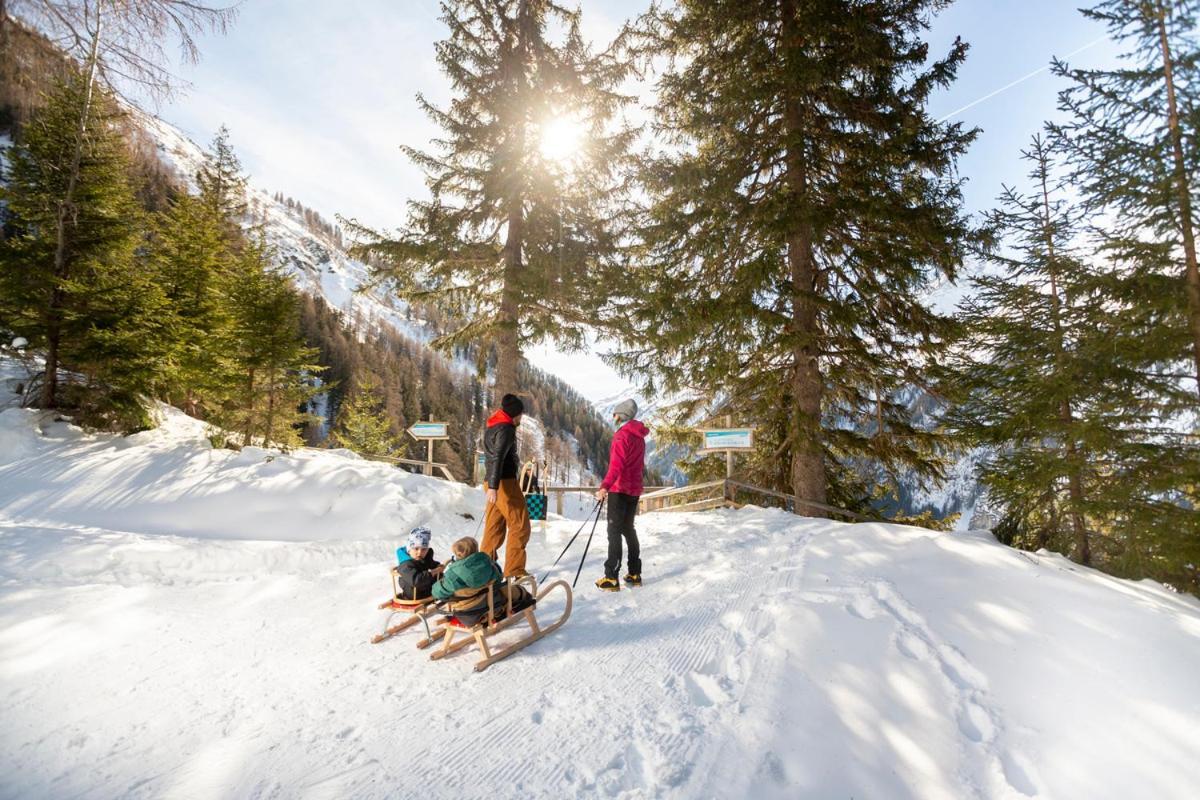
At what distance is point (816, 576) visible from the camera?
5.41m

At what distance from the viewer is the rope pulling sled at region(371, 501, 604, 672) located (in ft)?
13.0

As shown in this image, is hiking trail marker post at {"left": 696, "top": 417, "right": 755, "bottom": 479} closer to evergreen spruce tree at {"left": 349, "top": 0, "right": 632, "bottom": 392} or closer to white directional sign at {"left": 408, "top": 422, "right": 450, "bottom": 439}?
evergreen spruce tree at {"left": 349, "top": 0, "right": 632, "bottom": 392}

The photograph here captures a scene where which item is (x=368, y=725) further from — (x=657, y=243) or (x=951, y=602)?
(x=657, y=243)

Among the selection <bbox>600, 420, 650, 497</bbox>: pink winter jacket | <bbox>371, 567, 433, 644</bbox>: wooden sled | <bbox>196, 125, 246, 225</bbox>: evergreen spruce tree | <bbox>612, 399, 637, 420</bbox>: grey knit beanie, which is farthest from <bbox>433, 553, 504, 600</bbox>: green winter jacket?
<bbox>196, 125, 246, 225</bbox>: evergreen spruce tree

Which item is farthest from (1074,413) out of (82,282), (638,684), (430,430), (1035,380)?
(82,282)

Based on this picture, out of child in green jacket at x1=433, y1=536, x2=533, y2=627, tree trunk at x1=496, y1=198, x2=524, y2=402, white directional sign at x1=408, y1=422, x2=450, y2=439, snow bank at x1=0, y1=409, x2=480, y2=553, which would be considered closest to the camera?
child in green jacket at x1=433, y1=536, x2=533, y2=627

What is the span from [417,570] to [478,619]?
1.11 m

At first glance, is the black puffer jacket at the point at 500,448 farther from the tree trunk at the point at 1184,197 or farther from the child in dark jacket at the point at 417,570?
the tree trunk at the point at 1184,197

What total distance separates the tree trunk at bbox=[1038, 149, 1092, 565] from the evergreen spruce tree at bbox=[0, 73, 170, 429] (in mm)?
16194

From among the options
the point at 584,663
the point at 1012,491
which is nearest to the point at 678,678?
the point at 584,663

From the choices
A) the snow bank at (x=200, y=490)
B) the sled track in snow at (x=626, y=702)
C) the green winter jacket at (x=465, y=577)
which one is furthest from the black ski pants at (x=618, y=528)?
the snow bank at (x=200, y=490)

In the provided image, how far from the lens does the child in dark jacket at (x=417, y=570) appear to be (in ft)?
15.2

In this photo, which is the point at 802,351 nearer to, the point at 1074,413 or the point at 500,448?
the point at 1074,413

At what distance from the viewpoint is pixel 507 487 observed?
5441 millimetres
